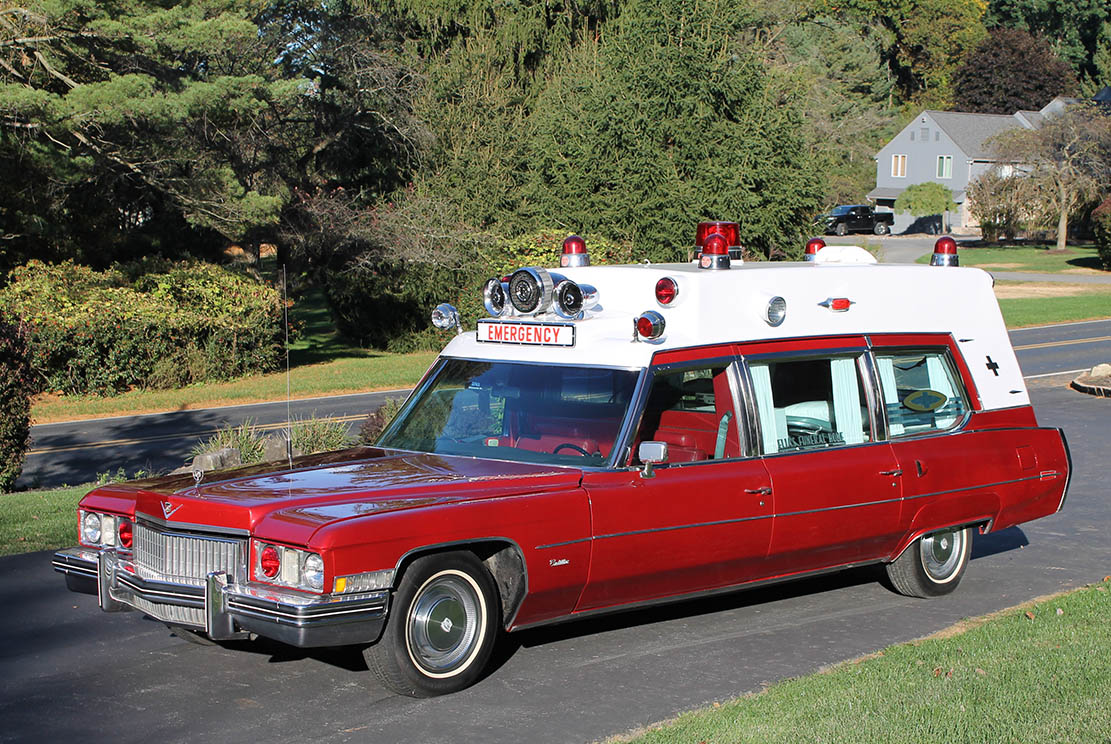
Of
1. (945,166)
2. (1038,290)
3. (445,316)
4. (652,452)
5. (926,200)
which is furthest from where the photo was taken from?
(945,166)

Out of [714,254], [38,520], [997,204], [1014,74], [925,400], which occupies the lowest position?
[38,520]

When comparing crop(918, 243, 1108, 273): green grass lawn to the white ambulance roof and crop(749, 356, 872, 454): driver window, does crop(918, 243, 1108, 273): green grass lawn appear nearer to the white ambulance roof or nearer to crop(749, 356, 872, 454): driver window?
the white ambulance roof

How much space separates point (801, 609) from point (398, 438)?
2.92 meters

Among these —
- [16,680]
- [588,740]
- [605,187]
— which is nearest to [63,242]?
[605,187]

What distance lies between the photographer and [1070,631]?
706 centimetres

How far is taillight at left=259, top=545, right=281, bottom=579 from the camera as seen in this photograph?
5.70 meters

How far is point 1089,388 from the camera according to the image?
67.0 feet

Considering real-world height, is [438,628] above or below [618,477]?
below

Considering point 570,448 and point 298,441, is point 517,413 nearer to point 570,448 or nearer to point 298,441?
point 570,448

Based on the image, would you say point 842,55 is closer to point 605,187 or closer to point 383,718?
point 605,187

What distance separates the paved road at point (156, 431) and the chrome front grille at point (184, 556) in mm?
8811

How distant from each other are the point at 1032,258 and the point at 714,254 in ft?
201

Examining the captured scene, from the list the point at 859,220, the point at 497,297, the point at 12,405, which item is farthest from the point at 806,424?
the point at 859,220

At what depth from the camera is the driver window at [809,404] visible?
7.55 m
